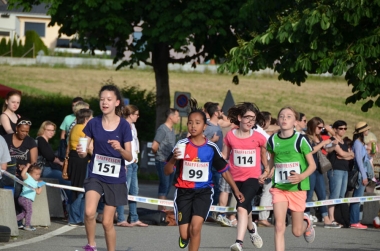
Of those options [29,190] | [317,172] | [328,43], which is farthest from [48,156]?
[328,43]

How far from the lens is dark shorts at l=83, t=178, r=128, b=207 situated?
1038 centimetres

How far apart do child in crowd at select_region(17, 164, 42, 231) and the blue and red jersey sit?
13.4 feet

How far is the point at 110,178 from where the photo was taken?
410 inches

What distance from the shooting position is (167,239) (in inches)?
529

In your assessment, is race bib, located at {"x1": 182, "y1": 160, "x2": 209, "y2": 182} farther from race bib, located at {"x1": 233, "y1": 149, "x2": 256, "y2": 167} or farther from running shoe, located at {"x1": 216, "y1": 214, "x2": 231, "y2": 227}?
running shoe, located at {"x1": 216, "y1": 214, "x2": 231, "y2": 227}

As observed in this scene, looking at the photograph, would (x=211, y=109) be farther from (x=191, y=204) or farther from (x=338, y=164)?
(x=191, y=204)

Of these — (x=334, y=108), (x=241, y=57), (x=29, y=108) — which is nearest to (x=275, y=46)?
(x=241, y=57)

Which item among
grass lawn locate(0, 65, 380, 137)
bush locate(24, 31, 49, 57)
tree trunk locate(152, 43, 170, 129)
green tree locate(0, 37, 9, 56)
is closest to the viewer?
tree trunk locate(152, 43, 170, 129)

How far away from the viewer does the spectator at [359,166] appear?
16.6 m

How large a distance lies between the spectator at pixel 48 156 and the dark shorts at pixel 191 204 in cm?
486

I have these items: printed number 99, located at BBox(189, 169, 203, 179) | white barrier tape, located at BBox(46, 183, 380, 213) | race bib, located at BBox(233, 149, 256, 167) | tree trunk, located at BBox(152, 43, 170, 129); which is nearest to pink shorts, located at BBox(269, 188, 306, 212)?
printed number 99, located at BBox(189, 169, 203, 179)

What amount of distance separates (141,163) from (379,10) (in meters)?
13.1

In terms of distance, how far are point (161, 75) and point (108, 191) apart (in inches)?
857

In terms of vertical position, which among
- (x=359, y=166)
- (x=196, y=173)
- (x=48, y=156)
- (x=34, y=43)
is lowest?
(x=359, y=166)
